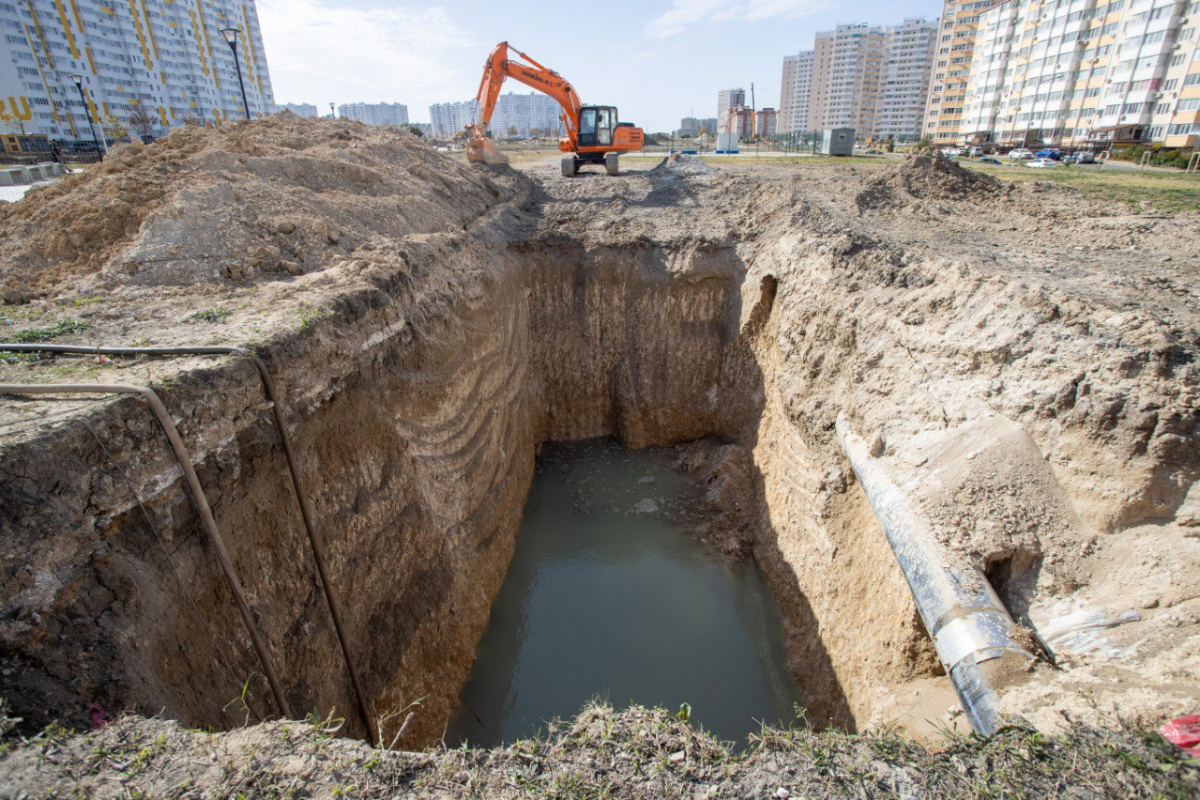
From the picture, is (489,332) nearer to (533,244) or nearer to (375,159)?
(533,244)

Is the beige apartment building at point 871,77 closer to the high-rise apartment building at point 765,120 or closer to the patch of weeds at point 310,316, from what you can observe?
the high-rise apartment building at point 765,120

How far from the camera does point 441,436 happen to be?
7402mm

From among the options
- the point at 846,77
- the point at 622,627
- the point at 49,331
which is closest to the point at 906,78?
the point at 846,77

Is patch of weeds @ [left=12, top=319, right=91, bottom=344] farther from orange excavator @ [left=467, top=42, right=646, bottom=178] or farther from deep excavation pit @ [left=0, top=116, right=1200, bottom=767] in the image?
orange excavator @ [left=467, top=42, right=646, bottom=178]

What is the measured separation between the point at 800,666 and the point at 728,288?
7364 mm

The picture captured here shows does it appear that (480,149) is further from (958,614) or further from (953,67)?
(953,67)

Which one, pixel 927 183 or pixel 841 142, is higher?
pixel 841 142

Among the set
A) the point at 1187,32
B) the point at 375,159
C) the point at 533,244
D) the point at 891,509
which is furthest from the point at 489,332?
the point at 1187,32

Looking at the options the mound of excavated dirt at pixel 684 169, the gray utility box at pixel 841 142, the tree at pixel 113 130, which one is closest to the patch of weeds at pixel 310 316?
the mound of excavated dirt at pixel 684 169

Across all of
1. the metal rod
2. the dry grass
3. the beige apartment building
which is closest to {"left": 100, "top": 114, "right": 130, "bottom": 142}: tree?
the metal rod

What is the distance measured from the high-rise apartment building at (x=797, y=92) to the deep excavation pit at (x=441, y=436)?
128 m

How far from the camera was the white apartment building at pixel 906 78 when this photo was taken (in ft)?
330

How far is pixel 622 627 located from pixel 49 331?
23.3 ft

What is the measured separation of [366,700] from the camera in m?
5.50
